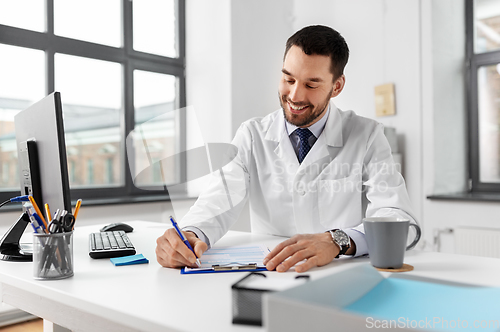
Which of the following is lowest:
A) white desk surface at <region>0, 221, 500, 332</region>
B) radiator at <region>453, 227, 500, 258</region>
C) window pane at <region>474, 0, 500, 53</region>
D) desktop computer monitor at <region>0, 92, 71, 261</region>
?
radiator at <region>453, 227, 500, 258</region>

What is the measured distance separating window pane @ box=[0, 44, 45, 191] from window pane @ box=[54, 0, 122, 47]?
0.30 m

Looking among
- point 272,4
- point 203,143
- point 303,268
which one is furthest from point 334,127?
point 272,4

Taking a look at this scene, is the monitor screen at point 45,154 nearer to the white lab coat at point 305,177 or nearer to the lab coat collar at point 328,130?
the white lab coat at point 305,177

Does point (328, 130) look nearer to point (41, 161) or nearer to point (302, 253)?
point (302, 253)

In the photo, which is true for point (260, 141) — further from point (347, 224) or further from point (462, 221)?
point (462, 221)

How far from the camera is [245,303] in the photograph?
55cm

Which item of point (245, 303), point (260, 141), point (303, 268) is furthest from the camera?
point (260, 141)

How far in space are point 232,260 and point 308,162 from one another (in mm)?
603

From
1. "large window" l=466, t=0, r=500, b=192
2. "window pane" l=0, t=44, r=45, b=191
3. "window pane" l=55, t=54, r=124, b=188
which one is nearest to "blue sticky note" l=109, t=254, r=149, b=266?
"window pane" l=0, t=44, r=45, b=191

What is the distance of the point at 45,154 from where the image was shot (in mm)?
999

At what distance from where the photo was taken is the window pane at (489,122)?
2.88m

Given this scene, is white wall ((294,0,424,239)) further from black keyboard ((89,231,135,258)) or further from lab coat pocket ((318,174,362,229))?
black keyboard ((89,231,135,258))

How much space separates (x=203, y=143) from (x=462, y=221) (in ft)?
6.77

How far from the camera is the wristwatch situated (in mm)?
939
